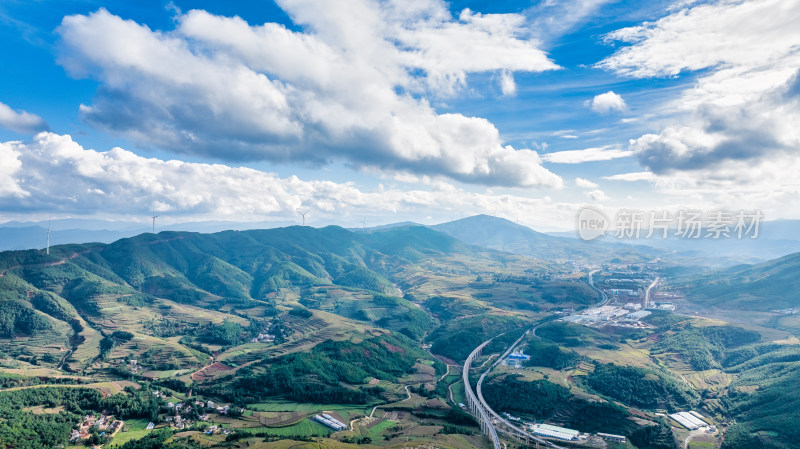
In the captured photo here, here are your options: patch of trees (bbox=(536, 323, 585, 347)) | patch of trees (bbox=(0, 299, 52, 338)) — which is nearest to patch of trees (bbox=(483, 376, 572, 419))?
patch of trees (bbox=(536, 323, 585, 347))

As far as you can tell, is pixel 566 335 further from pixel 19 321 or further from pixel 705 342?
pixel 19 321

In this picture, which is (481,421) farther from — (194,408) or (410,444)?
(194,408)

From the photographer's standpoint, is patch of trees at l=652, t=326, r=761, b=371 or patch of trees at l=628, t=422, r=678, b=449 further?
patch of trees at l=652, t=326, r=761, b=371

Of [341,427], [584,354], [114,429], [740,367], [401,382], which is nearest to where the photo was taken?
[114,429]

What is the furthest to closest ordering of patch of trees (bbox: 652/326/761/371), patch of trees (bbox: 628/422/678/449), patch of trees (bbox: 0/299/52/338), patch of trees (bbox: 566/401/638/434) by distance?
patch of trees (bbox: 0/299/52/338) < patch of trees (bbox: 652/326/761/371) < patch of trees (bbox: 566/401/638/434) < patch of trees (bbox: 628/422/678/449)

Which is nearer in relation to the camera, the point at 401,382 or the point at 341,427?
the point at 341,427

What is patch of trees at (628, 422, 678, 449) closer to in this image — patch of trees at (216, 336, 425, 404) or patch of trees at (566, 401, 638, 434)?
patch of trees at (566, 401, 638, 434)

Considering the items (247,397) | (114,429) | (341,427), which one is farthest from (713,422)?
(114,429)

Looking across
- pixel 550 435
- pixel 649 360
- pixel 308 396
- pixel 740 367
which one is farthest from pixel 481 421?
pixel 740 367

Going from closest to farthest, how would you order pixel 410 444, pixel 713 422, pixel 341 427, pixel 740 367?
pixel 410 444, pixel 341 427, pixel 713 422, pixel 740 367
